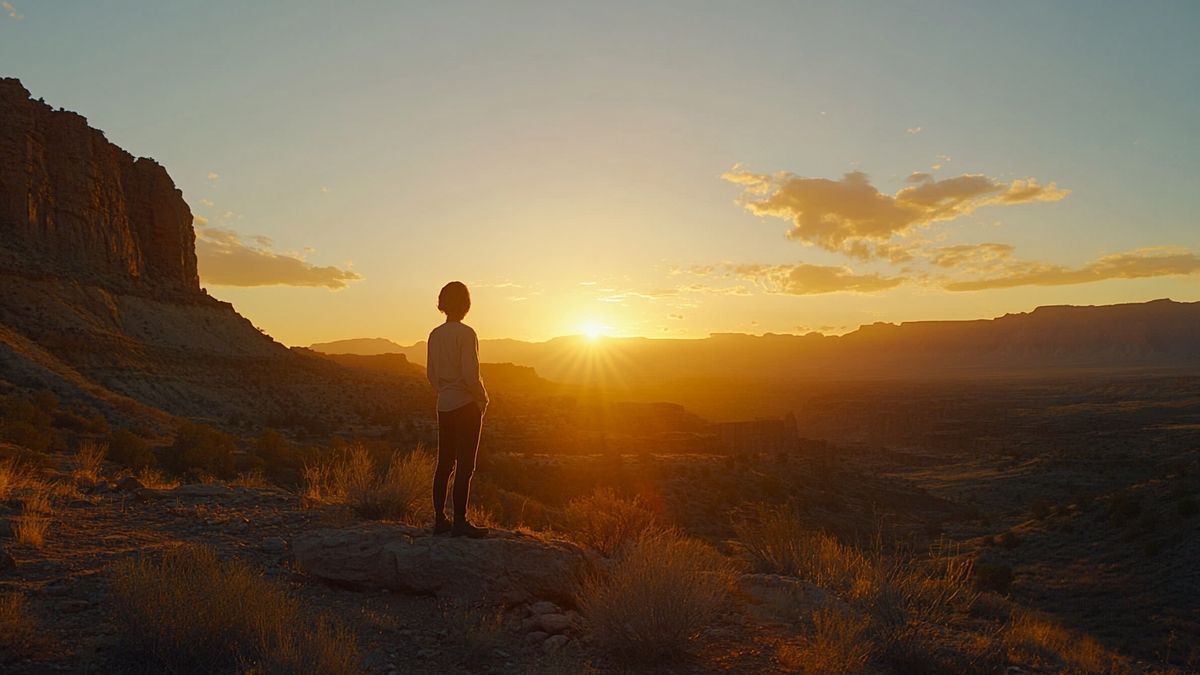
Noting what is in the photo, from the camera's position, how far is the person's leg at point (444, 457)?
6.39 m

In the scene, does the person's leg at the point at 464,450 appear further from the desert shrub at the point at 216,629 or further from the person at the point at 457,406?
the desert shrub at the point at 216,629

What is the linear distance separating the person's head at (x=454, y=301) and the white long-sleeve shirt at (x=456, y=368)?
0.68 feet

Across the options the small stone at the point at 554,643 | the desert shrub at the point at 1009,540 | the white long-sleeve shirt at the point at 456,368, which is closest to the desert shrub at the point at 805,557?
the small stone at the point at 554,643

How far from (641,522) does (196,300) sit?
51.9 m

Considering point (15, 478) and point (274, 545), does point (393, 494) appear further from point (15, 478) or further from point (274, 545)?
point (15, 478)

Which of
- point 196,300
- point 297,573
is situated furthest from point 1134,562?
point 196,300

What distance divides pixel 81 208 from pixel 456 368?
53.0 meters

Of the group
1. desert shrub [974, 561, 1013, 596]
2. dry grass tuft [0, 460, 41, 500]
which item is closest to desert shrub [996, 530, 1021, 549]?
desert shrub [974, 561, 1013, 596]

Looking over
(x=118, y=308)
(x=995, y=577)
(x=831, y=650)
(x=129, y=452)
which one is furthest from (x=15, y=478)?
(x=118, y=308)

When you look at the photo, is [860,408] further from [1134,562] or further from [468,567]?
[468,567]

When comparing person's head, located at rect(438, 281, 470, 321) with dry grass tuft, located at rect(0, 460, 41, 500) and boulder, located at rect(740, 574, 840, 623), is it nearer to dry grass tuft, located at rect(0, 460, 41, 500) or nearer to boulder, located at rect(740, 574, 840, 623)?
boulder, located at rect(740, 574, 840, 623)

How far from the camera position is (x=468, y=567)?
6059 millimetres

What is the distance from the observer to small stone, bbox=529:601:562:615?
5891 mm

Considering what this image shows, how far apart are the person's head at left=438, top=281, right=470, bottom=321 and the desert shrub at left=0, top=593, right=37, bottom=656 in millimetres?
3595
